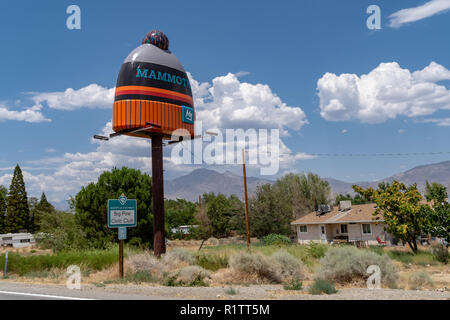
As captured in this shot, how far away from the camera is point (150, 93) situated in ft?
64.4

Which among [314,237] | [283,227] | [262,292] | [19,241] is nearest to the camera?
[262,292]

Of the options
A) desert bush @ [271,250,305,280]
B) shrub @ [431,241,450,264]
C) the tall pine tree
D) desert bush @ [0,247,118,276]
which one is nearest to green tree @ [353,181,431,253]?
shrub @ [431,241,450,264]

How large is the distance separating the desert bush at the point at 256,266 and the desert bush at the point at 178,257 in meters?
3.59

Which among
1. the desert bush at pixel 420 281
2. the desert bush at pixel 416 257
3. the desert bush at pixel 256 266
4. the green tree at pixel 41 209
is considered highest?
the green tree at pixel 41 209

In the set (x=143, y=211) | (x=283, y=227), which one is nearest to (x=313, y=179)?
(x=283, y=227)

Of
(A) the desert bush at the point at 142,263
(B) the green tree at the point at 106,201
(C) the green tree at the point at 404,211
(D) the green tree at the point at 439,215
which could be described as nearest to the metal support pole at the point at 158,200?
(A) the desert bush at the point at 142,263

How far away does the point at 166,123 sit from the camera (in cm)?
2017

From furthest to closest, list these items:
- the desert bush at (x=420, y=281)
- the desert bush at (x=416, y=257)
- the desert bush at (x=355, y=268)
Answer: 1. the desert bush at (x=416, y=257)
2. the desert bush at (x=420, y=281)
3. the desert bush at (x=355, y=268)

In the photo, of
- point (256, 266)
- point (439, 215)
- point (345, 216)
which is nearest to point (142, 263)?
point (256, 266)

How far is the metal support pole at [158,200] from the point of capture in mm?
19969

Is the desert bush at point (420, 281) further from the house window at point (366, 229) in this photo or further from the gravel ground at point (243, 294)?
the house window at point (366, 229)

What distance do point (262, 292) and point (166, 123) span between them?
37.7 ft

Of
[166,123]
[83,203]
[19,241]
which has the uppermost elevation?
[166,123]
